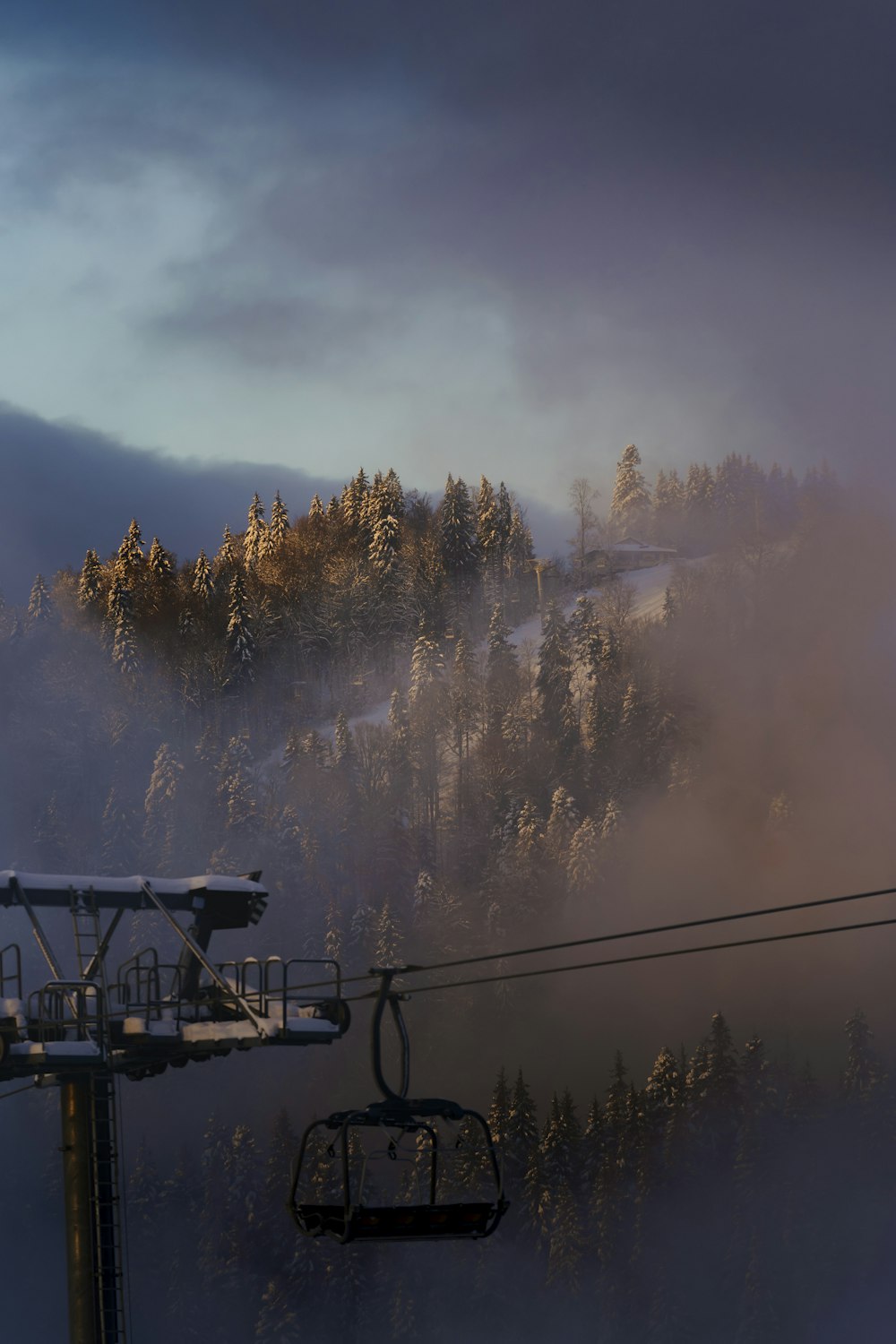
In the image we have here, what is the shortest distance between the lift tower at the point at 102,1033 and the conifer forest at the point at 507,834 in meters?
49.8

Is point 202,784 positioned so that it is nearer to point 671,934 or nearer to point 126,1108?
point 126,1108

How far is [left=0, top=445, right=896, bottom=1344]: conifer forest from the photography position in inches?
2963

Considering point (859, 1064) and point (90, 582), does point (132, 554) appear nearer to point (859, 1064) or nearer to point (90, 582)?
point (90, 582)

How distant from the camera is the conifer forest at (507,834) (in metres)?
75.2

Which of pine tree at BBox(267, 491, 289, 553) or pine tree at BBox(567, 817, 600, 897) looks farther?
pine tree at BBox(267, 491, 289, 553)

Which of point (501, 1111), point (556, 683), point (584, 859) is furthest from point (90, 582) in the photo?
point (501, 1111)

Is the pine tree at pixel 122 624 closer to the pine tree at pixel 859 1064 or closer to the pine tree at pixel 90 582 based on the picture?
the pine tree at pixel 90 582

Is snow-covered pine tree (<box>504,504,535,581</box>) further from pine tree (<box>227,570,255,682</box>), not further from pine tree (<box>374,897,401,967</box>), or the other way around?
pine tree (<box>374,897,401,967</box>)

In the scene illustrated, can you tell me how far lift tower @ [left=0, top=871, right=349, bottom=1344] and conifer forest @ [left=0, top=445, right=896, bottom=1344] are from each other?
163 feet

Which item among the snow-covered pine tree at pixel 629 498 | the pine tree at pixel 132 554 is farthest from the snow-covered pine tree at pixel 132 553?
the snow-covered pine tree at pixel 629 498

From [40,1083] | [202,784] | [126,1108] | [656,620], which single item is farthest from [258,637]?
[40,1083]

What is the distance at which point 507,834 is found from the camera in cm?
9600

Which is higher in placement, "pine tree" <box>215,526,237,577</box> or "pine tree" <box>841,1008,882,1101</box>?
"pine tree" <box>215,526,237,577</box>

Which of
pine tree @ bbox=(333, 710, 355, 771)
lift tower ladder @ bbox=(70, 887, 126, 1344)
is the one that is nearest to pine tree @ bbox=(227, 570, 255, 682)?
pine tree @ bbox=(333, 710, 355, 771)
